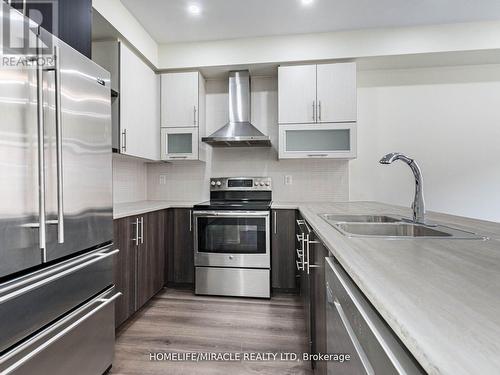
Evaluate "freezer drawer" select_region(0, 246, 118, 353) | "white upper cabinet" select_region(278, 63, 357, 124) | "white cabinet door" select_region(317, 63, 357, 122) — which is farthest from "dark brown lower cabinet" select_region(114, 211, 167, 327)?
"white cabinet door" select_region(317, 63, 357, 122)

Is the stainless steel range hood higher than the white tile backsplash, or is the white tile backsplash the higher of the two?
the stainless steel range hood

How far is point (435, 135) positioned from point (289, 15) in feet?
6.63

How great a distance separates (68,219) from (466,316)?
1373 mm

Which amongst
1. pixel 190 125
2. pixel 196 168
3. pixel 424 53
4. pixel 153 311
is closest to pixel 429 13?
pixel 424 53

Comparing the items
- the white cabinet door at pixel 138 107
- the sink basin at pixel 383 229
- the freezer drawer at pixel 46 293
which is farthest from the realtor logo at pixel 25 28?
the sink basin at pixel 383 229

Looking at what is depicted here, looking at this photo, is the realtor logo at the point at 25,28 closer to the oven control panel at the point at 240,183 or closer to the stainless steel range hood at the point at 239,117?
the stainless steel range hood at the point at 239,117

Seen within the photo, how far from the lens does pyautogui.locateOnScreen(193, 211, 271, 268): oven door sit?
260 centimetres

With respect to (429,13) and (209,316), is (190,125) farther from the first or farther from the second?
(429,13)

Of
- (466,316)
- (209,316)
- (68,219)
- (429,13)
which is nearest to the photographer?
(466,316)

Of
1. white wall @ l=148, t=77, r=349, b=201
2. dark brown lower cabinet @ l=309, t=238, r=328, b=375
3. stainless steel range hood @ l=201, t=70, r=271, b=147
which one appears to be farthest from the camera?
white wall @ l=148, t=77, r=349, b=201

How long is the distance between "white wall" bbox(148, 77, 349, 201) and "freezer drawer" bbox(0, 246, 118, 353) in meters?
1.91

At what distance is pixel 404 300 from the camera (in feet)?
1.58

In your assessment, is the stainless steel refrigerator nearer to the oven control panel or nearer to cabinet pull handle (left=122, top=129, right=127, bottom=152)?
cabinet pull handle (left=122, top=129, right=127, bottom=152)

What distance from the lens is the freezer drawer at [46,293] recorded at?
941 mm
